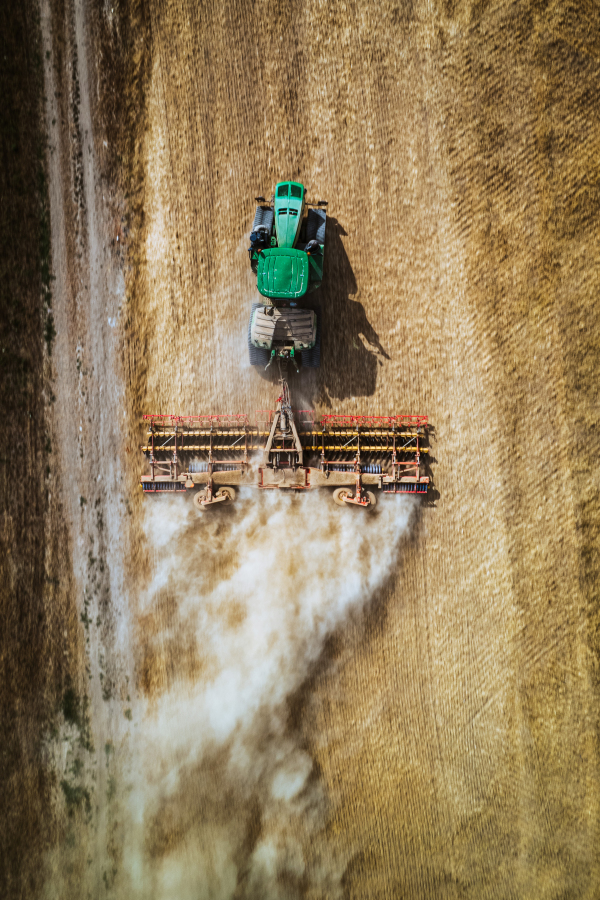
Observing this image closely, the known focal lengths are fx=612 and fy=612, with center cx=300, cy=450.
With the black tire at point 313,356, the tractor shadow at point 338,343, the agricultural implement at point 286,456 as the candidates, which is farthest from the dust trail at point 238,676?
the black tire at point 313,356

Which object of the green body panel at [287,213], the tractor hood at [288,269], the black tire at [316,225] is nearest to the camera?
the tractor hood at [288,269]

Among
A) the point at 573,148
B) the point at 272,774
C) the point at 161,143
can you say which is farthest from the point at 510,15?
the point at 272,774

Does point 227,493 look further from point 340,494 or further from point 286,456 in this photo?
point 340,494

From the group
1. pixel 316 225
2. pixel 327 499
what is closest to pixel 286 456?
pixel 327 499

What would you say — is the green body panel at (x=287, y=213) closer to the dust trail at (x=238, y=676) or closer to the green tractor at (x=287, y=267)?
the green tractor at (x=287, y=267)

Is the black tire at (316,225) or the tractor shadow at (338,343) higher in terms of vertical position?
the black tire at (316,225)

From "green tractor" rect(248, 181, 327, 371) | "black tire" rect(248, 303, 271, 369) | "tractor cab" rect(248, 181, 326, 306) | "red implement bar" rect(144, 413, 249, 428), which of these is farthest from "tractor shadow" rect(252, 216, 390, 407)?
"red implement bar" rect(144, 413, 249, 428)

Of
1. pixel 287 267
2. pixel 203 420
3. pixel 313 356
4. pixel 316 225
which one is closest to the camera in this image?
pixel 287 267
